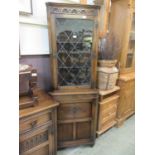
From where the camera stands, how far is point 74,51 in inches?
64.7

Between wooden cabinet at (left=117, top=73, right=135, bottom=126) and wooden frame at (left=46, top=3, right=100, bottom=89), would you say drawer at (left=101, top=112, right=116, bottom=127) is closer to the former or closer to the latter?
wooden cabinet at (left=117, top=73, right=135, bottom=126)

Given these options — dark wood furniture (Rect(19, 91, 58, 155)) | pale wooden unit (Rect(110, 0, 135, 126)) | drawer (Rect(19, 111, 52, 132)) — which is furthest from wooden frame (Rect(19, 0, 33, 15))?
pale wooden unit (Rect(110, 0, 135, 126))

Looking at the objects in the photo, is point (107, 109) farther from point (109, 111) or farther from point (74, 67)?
point (74, 67)

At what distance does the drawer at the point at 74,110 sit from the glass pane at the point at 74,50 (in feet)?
0.79

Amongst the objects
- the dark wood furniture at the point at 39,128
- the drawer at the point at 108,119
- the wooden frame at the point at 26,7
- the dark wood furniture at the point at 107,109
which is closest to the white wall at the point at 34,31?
the wooden frame at the point at 26,7

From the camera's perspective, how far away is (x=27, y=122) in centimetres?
126

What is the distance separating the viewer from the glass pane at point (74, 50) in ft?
5.10

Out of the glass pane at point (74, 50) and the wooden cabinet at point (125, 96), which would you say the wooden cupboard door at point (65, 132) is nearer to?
the glass pane at point (74, 50)

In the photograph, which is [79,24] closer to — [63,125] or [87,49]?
[87,49]

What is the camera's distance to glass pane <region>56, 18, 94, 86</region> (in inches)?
61.2

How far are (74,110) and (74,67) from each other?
0.48 metres

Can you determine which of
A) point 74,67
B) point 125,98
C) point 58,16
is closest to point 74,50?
point 74,67

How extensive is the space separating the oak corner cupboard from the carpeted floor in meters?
0.11

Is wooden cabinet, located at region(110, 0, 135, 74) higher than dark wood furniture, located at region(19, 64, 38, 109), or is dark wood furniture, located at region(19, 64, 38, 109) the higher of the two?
wooden cabinet, located at region(110, 0, 135, 74)
